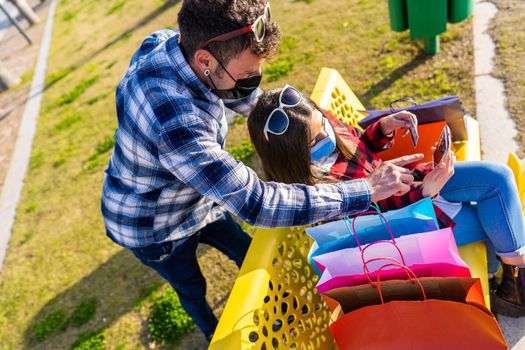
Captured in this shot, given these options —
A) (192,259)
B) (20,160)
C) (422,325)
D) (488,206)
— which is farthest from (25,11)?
(422,325)

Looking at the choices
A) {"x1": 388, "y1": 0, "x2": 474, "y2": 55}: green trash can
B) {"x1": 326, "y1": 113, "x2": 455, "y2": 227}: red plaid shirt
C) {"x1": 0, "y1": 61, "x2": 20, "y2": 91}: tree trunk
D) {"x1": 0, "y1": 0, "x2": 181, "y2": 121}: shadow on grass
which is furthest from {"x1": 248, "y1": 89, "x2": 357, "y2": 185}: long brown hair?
{"x1": 0, "y1": 61, "x2": 20, "y2": 91}: tree trunk

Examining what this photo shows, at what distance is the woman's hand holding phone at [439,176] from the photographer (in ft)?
6.16

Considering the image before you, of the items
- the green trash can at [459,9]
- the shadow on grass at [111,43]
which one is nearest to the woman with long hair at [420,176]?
the green trash can at [459,9]

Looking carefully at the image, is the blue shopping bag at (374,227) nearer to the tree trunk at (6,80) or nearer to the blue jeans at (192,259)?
the blue jeans at (192,259)

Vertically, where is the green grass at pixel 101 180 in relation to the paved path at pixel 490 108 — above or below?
below

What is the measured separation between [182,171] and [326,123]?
0.91 meters

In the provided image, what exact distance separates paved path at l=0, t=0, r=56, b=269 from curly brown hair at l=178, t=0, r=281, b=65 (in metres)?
3.98

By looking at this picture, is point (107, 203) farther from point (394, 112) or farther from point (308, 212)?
point (394, 112)

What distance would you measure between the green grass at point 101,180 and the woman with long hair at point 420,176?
141cm

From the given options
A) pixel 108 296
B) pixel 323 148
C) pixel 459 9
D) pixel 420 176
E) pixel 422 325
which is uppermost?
pixel 323 148

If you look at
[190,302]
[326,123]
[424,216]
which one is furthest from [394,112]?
[190,302]

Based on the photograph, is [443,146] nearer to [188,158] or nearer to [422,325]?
[422,325]

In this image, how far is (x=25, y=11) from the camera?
40.7 feet

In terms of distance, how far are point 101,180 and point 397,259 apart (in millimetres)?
4015
